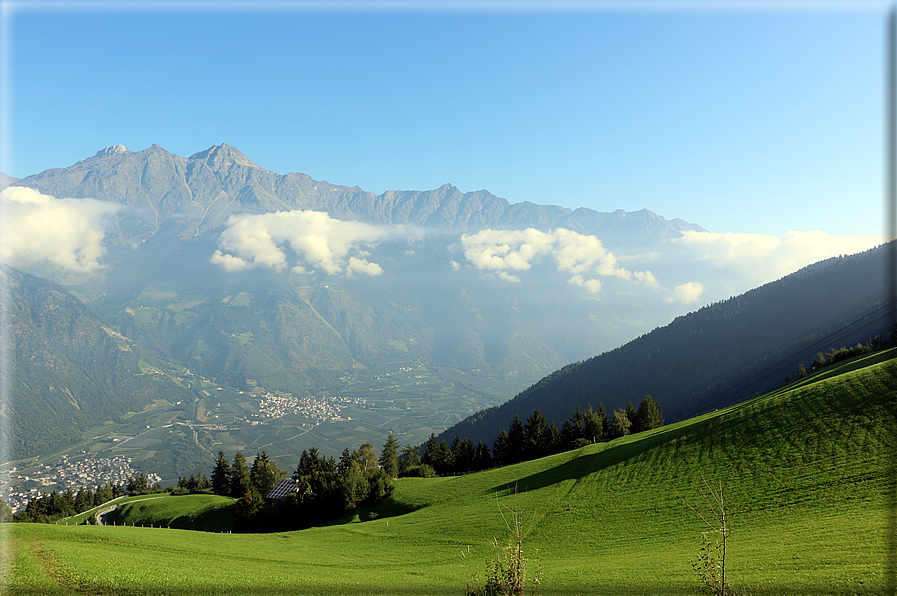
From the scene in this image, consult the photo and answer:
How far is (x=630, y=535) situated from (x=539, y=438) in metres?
59.3

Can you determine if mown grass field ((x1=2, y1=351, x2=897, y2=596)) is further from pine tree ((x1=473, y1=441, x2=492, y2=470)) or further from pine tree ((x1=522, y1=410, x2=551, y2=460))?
pine tree ((x1=473, y1=441, x2=492, y2=470))

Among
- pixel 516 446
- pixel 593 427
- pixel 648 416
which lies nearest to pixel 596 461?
pixel 593 427

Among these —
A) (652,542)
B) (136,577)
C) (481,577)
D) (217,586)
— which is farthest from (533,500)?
(136,577)

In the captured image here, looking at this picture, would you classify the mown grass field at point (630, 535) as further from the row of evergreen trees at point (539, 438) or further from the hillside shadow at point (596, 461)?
the row of evergreen trees at point (539, 438)

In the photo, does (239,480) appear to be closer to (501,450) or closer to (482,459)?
(482,459)

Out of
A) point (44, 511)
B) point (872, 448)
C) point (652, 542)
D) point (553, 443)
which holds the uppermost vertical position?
point (872, 448)

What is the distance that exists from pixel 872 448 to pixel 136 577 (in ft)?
167

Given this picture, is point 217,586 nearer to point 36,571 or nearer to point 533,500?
point 36,571

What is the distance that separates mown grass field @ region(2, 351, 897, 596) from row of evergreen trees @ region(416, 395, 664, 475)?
112 ft

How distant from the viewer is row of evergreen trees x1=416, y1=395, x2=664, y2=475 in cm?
8731

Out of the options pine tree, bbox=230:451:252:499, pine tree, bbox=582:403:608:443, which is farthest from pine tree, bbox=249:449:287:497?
pine tree, bbox=582:403:608:443

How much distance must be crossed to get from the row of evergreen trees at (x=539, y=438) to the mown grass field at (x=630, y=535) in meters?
A: 34.2

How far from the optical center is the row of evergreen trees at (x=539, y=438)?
87.3m

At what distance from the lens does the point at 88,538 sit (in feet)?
97.2
